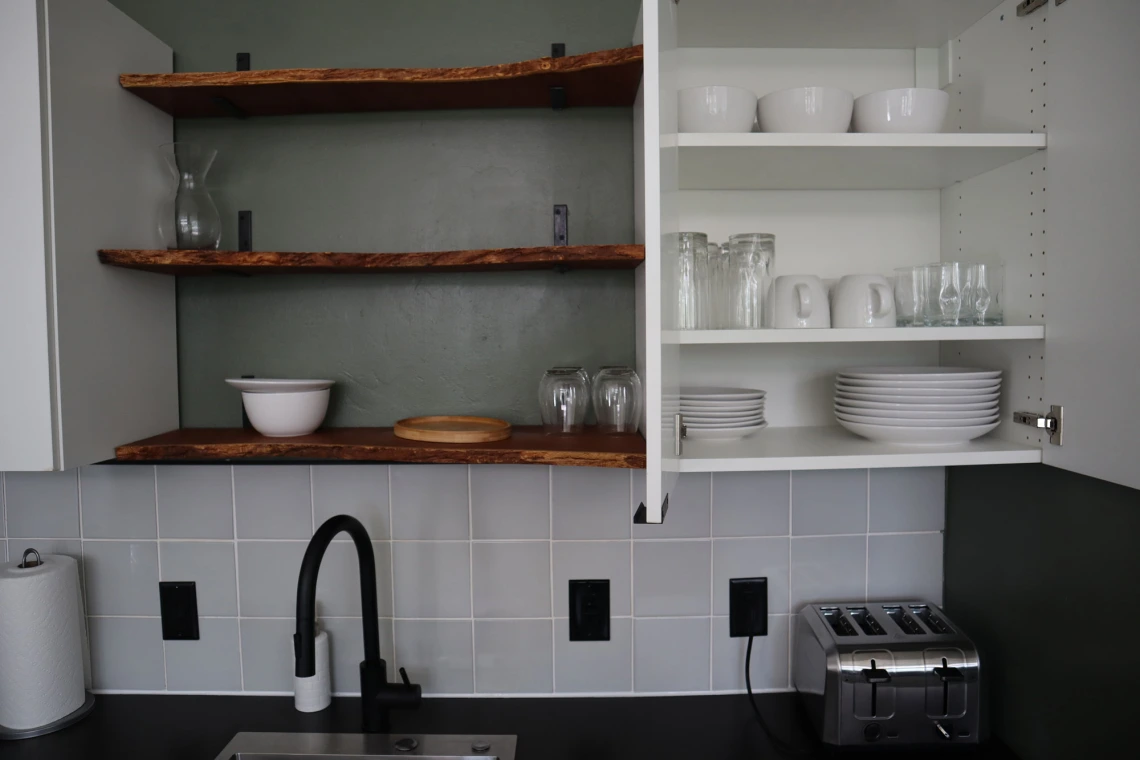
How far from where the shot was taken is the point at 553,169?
1530 mm

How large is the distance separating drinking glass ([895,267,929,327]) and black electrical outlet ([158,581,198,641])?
149 centimetres

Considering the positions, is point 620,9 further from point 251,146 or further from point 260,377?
point 260,377

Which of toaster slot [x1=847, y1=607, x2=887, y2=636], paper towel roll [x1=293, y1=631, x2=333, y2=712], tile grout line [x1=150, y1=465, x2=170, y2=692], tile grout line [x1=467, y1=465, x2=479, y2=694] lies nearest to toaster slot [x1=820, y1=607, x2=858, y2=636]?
toaster slot [x1=847, y1=607, x2=887, y2=636]

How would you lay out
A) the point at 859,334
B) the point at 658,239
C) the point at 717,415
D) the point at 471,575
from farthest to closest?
the point at 471,575 < the point at 717,415 < the point at 859,334 < the point at 658,239

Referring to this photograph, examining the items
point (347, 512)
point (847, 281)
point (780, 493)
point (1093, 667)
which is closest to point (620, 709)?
point (780, 493)

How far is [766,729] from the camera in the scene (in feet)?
4.72

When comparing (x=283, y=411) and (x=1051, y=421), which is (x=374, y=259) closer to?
(x=283, y=411)

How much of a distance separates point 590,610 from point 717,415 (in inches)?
20.2

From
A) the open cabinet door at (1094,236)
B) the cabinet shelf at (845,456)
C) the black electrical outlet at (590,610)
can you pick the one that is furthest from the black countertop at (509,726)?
the open cabinet door at (1094,236)

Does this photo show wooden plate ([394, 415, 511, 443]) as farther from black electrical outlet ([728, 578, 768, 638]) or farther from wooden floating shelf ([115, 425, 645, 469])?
black electrical outlet ([728, 578, 768, 638])

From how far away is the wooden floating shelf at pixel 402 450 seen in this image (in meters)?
1.23

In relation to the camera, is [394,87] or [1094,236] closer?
[1094,236]

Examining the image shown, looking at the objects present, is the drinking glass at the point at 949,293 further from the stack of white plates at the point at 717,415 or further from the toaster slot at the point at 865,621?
the toaster slot at the point at 865,621

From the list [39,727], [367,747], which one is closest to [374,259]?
[367,747]
